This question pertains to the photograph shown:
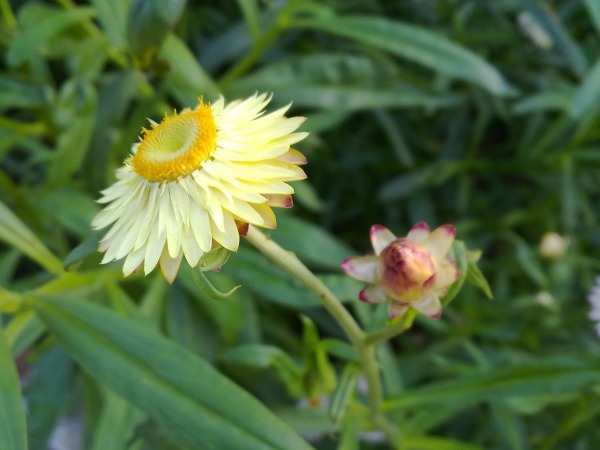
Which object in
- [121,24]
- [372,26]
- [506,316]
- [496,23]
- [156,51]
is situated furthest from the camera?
[496,23]

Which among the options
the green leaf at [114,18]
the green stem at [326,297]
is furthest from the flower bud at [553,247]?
the green leaf at [114,18]

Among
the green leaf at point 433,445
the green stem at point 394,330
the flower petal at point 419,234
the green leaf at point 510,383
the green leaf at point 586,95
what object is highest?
the flower petal at point 419,234

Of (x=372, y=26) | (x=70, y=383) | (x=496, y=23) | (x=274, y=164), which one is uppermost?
(x=274, y=164)

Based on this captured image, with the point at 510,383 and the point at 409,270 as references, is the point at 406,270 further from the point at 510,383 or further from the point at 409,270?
the point at 510,383

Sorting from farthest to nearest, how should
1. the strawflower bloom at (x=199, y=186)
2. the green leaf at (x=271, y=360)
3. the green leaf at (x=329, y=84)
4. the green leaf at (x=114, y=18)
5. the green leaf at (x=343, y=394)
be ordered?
the green leaf at (x=329, y=84), the green leaf at (x=114, y=18), the green leaf at (x=271, y=360), the green leaf at (x=343, y=394), the strawflower bloom at (x=199, y=186)

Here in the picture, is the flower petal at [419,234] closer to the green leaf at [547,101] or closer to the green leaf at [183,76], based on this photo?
the green leaf at [183,76]

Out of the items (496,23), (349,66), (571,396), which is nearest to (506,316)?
(571,396)

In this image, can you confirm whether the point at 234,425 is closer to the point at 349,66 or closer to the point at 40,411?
the point at 40,411
